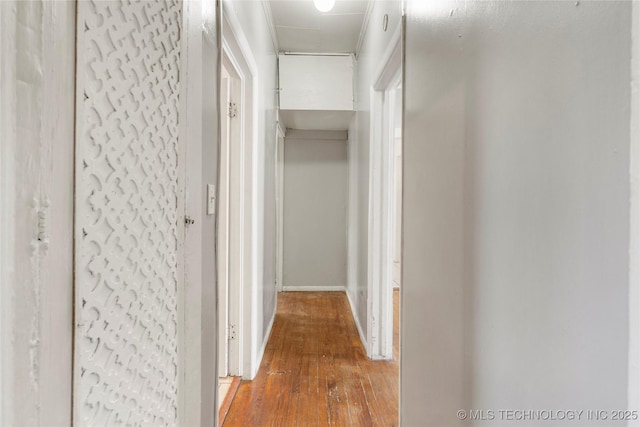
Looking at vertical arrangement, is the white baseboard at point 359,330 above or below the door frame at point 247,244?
below

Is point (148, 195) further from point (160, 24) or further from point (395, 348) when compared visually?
point (395, 348)

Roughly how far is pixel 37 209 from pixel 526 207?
2.70ft

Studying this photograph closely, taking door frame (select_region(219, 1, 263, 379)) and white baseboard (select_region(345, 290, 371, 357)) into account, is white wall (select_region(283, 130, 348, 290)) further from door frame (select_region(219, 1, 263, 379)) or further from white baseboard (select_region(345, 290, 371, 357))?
door frame (select_region(219, 1, 263, 379))

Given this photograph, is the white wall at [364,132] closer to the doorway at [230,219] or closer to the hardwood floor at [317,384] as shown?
the hardwood floor at [317,384]

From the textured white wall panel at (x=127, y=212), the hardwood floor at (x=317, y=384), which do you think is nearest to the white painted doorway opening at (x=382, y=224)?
the hardwood floor at (x=317, y=384)

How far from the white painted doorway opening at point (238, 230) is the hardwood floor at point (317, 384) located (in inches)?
10.3

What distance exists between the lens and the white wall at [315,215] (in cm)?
474

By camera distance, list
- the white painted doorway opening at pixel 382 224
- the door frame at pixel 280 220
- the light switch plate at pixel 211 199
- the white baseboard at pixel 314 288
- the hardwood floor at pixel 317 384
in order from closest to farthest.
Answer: the light switch plate at pixel 211 199 < the hardwood floor at pixel 317 384 < the white painted doorway opening at pixel 382 224 < the door frame at pixel 280 220 < the white baseboard at pixel 314 288

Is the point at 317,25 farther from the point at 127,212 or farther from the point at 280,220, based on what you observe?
the point at 127,212

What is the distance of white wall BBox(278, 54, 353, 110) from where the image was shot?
351cm

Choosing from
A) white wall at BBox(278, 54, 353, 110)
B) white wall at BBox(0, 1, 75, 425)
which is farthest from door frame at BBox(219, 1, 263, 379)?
white wall at BBox(0, 1, 75, 425)

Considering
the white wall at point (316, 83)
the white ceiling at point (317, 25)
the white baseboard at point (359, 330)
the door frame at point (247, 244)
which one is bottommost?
the white baseboard at point (359, 330)

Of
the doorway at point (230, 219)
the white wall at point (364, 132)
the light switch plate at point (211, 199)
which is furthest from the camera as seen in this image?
the white wall at point (364, 132)

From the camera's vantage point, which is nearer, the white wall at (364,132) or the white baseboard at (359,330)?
the white wall at (364,132)
